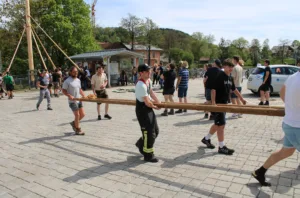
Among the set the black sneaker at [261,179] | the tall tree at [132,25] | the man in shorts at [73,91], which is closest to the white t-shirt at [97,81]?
the man in shorts at [73,91]

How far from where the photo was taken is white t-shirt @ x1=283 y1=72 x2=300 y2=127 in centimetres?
315

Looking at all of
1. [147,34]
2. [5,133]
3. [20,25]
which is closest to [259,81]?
[5,133]

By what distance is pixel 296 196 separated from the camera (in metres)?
3.51

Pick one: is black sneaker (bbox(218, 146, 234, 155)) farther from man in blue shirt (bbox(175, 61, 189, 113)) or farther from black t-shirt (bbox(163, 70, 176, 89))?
black t-shirt (bbox(163, 70, 176, 89))

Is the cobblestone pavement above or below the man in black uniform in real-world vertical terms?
below

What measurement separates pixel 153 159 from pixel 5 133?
506 centimetres

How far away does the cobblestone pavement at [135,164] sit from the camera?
12.7ft

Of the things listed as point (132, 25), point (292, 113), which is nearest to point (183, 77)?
point (292, 113)

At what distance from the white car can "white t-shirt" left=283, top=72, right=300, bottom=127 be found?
446 inches

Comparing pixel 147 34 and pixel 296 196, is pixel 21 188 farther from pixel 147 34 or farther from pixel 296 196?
pixel 147 34

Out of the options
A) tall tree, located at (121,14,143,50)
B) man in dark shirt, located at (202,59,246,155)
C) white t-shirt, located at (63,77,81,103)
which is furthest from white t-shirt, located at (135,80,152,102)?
tall tree, located at (121,14,143,50)

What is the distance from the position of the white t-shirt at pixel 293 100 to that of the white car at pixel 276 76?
37.2ft

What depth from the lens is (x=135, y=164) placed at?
4.89m

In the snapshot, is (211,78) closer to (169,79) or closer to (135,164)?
(135,164)
